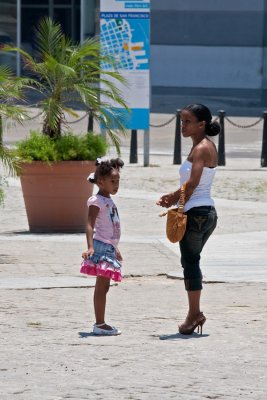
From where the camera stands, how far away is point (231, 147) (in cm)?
2625

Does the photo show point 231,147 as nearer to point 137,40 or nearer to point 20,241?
point 137,40

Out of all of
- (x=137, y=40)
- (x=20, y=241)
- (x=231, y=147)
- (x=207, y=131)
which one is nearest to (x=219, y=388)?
(x=207, y=131)

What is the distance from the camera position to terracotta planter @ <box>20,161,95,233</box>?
45.3 ft

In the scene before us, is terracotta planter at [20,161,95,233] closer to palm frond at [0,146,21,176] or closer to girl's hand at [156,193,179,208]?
palm frond at [0,146,21,176]

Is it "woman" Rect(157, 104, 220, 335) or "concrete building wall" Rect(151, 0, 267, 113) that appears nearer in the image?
"woman" Rect(157, 104, 220, 335)

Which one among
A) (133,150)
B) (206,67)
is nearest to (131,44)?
(133,150)

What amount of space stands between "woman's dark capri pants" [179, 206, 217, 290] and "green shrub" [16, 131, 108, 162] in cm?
530

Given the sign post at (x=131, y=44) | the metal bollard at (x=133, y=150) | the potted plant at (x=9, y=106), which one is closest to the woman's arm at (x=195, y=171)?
the potted plant at (x=9, y=106)

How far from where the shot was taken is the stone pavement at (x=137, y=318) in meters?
6.96

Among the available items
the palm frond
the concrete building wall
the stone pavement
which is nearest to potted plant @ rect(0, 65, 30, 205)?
the palm frond

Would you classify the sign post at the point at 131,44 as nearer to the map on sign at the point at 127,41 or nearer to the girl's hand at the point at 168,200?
the map on sign at the point at 127,41

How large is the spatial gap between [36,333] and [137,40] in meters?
14.0

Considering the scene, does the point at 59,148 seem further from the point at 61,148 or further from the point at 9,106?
the point at 9,106

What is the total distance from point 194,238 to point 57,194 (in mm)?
5663
